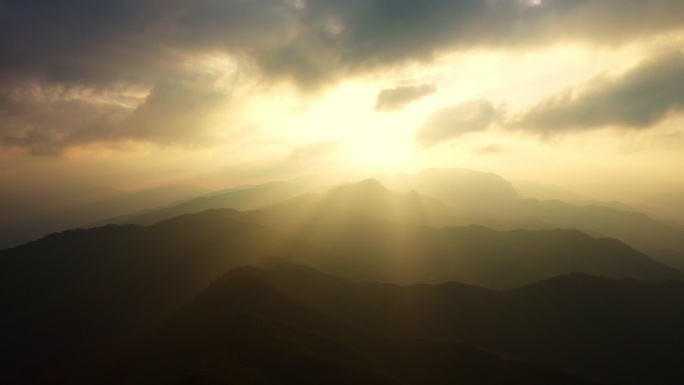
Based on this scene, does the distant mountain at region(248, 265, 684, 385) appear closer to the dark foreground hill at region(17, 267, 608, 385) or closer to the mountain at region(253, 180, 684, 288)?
the dark foreground hill at region(17, 267, 608, 385)

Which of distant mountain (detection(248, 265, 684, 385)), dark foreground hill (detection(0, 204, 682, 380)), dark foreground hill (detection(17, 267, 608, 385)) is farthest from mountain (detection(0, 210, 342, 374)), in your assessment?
distant mountain (detection(248, 265, 684, 385))

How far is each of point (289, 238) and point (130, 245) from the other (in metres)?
44.4

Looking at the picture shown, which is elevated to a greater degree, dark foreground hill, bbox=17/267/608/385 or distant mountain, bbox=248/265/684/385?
dark foreground hill, bbox=17/267/608/385

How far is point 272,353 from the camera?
38.7m

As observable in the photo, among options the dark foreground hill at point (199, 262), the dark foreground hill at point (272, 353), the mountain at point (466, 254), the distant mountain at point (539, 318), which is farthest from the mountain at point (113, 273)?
the distant mountain at point (539, 318)

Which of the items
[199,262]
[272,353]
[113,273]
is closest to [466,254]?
[199,262]

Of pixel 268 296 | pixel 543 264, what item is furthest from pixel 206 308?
pixel 543 264

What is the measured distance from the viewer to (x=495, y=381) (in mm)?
47969

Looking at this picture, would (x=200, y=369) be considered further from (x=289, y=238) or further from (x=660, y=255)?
(x=660, y=255)

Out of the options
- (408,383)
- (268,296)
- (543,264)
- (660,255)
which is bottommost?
(660,255)

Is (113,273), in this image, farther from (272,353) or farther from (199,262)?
(272,353)

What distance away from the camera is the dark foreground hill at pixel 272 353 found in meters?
37.8

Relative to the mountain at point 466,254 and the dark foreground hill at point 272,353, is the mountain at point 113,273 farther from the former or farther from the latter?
the mountain at point 466,254

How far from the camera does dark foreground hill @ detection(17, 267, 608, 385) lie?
124ft
